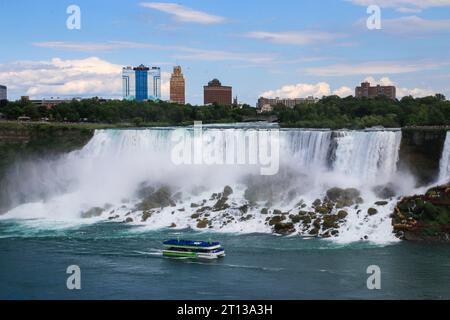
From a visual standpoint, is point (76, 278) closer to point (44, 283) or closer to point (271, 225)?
point (44, 283)

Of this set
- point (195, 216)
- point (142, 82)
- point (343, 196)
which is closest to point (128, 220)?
point (195, 216)

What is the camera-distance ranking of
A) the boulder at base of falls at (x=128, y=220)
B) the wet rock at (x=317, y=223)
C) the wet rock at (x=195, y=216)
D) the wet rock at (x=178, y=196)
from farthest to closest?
1. the wet rock at (x=178, y=196)
2. the boulder at base of falls at (x=128, y=220)
3. the wet rock at (x=195, y=216)
4. the wet rock at (x=317, y=223)

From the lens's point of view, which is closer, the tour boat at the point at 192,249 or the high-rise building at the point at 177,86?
the tour boat at the point at 192,249

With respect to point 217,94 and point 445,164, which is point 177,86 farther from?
point 445,164

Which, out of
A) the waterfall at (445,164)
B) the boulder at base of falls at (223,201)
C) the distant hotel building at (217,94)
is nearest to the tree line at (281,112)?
the waterfall at (445,164)

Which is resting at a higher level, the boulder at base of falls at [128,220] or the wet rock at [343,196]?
the wet rock at [343,196]

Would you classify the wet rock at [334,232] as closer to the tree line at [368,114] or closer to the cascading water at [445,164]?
the cascading water at [445,164]
